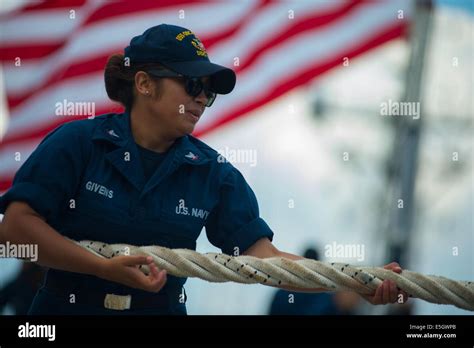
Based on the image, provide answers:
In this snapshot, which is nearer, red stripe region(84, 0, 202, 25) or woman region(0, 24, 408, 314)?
woman region(0, 24, 408, 314)

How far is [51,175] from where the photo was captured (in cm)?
242

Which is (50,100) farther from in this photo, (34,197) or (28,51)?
(34,197)

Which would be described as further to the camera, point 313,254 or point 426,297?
point 313,254

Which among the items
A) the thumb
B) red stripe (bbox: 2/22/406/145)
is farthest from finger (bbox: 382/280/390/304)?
red stripe (bbox: 2/22/406/145)

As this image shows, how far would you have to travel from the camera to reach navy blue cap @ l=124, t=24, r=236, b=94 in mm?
2568

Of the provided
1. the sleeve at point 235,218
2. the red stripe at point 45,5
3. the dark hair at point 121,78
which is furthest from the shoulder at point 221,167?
the red stripe at point 45,5

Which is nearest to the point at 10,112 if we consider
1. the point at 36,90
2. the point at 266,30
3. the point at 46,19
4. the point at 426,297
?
the point at 36,90

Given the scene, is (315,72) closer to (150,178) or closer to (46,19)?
(46,19)

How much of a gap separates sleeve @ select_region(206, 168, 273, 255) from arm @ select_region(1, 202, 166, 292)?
1.50 feet

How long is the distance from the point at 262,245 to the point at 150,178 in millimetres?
379

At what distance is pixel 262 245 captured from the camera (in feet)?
8.77

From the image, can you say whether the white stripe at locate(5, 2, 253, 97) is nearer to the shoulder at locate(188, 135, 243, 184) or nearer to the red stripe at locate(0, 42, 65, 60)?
the red stripe at locate(0, 42, 65, 60)

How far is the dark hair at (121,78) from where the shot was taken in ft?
8.71

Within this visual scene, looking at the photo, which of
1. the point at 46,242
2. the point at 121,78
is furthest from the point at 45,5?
the point at 46,242
